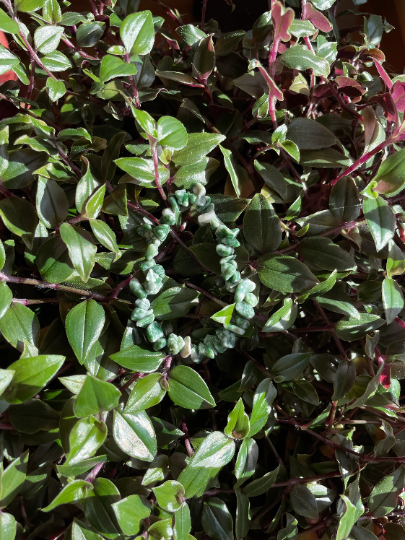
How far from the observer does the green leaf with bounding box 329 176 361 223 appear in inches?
21.2

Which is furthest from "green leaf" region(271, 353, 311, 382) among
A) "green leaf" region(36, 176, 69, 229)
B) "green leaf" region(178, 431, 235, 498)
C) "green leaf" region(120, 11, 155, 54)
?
"green leaf" region(120, 11, 155, 54)

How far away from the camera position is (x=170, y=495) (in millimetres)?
466

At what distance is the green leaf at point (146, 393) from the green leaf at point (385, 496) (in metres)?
0.33

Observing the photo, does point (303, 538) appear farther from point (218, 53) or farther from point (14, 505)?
point (218, 53)

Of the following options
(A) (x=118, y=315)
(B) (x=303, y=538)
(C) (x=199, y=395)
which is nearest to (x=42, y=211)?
(A) (x=118, y=315)

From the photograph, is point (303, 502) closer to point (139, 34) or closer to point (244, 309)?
point (244, 309)

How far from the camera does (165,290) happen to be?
52 centimetres

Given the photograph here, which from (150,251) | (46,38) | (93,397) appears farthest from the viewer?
(46,38)

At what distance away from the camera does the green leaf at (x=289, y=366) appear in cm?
54

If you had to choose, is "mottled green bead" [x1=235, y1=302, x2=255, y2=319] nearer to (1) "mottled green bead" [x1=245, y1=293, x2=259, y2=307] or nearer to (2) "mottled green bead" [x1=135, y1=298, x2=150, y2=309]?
(1) "mottled green bead" [x1=245, y1=293, x2=259, y2=307]

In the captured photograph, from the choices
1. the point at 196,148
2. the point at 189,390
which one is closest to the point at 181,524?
the point at 189,390

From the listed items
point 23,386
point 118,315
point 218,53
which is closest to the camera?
point 23,386

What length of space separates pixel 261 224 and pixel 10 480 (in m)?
0.40

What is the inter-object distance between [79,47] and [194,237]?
0.41 meters
